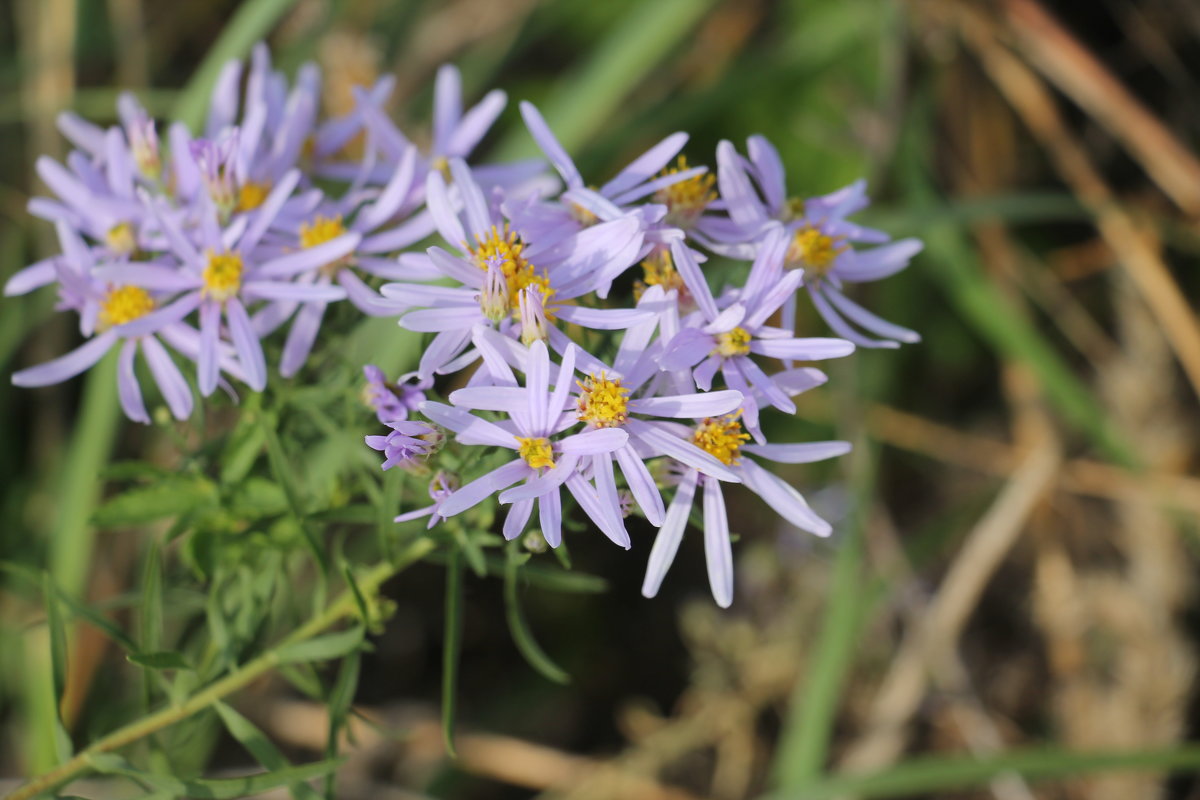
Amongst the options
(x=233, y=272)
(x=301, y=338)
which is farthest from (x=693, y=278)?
(x=233, y=272)

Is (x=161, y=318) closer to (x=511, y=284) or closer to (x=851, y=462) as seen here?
(x=511, y=284)

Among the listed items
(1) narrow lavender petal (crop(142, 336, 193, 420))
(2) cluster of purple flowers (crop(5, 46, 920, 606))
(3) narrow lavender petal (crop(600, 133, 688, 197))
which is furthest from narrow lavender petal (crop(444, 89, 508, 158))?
(1) narrow lavender petal (crop(142, 336, 193, 420))

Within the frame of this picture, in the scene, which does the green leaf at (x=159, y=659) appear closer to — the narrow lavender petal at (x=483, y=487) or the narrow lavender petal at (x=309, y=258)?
the narrow lavender petal at (x=483, y=487)

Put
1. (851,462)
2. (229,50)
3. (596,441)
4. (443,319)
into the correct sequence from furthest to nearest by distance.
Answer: (851,462) < (229,50) < (443,319) < (596,441)

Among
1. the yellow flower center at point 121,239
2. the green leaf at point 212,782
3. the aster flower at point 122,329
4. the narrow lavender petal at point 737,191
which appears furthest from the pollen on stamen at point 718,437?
the yellow flower center at point 121,239

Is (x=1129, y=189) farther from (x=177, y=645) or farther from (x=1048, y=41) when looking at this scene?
(x=177, y=645)

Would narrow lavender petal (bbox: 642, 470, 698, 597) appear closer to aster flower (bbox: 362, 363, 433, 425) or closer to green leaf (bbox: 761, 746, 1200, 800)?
aster flower (bbox: 362, 363, 433, 425)
